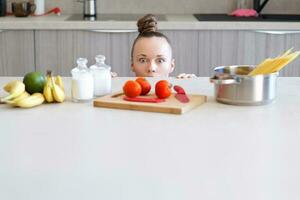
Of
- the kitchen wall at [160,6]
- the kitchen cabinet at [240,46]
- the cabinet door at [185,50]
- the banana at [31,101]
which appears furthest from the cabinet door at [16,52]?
the banana at [31,101]

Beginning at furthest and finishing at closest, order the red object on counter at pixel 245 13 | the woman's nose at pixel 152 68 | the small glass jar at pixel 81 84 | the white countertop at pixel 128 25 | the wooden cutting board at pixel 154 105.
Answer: the red object on counter at pixel 245 13 → the white countertop at pixel 128 25 → the woman's nose at pixel 152 68 → the small glass jar at pixel 81 84 → the wooden cutting board at pixel 154 105

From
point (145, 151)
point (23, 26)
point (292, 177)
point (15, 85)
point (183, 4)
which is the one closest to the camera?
point (292, 177)

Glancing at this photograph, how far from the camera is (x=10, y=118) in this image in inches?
59.6

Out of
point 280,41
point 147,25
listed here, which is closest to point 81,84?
point 147,25

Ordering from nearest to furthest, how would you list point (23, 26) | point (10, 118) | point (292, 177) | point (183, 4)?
point (292, 177) < point (10, 118) < point (23, 26) < point (183, 4)

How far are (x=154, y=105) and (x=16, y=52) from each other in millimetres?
2223

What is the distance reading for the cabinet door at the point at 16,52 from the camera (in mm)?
3596

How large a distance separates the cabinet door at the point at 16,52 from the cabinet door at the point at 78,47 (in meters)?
0.05

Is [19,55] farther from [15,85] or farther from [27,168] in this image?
[27,168]

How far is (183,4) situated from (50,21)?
3.37 feet

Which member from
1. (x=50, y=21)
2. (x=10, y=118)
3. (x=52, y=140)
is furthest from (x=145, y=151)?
(x=50, y=21)

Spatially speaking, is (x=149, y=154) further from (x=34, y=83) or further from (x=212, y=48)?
(x=212, y=48)

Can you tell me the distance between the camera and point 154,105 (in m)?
1.59

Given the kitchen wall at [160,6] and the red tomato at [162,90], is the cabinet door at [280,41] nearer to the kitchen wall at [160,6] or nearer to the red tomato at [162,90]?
the kitchen wall at [160,6]
